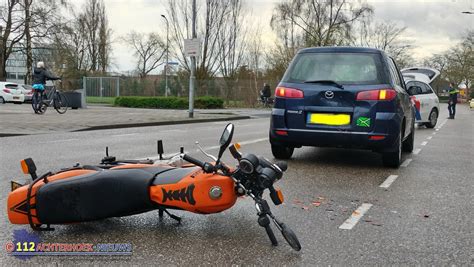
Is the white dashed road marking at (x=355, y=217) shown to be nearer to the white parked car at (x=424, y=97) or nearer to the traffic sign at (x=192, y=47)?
the white parked car at (x=424, y=97)

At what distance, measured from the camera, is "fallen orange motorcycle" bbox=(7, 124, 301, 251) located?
3.16 m

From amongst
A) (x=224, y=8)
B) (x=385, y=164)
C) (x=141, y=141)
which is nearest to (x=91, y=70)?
(x=224, y=8)

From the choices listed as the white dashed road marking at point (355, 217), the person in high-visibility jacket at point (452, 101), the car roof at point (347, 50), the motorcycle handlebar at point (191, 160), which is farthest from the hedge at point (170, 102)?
the motorcycle handlebar at point (191, 160)

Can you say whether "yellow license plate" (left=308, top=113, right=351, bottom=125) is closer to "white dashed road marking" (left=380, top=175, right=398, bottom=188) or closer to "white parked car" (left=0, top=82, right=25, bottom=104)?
"white dashed road marking" (left=380, top=175, right=398, bottom=188)

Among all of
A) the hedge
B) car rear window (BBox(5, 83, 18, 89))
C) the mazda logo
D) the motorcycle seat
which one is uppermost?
the mazda logo

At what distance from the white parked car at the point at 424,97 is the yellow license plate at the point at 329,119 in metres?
9.58

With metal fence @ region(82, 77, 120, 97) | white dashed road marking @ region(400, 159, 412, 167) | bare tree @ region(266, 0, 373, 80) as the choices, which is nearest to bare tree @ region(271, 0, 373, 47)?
bare tree @ region(266, 0, 373, 80)

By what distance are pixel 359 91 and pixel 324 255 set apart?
11.3ft

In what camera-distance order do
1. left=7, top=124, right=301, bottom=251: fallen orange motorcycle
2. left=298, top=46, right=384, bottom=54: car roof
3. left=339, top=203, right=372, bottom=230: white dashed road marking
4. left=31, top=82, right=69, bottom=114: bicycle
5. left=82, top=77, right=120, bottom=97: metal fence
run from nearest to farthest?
1. left=7, top=124, right=301, bottom=251: fallen orange motorcycle
2. left=339, top=203, right=372, bottom=230: white dashed road marking
3. left=298, top=46, right=384, bottom=54: car roof
4. left=31, top=82, right=69, bottom=114: bicycle
5. left=82, top=77, right=120, bottom=97: metal fence

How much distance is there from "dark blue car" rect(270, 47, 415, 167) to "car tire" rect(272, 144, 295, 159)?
29cm

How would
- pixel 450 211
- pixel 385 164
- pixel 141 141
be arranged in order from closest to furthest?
1. pixel 450 211
2. pixel 385 164
3. pixel 141 141

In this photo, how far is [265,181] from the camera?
121 inches

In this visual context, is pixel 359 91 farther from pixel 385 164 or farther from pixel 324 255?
pixel 324 255

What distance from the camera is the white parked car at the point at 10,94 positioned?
1176 inches
